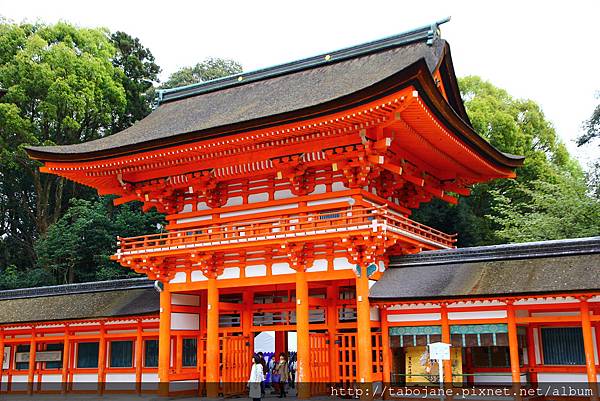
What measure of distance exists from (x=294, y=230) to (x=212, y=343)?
→ 4.59 meters

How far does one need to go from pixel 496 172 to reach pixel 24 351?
18.3m

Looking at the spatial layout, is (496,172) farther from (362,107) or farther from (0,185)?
(0,185)

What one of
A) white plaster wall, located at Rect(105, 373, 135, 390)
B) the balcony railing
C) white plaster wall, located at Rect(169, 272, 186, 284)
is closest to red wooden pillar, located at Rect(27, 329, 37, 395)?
white plaster wall, located at Rect(105, 373, 135, 390)

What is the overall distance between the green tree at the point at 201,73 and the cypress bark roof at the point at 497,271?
1415 inches

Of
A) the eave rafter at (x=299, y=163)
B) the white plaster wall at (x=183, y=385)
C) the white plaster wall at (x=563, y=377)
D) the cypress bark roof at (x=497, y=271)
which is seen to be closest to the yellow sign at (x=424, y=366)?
the cypress bark roof at (x=497, y=271)

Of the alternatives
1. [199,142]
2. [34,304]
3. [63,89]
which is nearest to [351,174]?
[199,142]

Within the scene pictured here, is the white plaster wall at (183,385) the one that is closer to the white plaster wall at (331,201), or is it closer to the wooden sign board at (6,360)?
the white plaster wall at (331,201)

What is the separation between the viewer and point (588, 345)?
1414 cm

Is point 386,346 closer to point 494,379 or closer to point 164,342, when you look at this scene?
point 494,379

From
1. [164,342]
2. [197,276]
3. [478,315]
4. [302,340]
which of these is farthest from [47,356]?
[478,315]

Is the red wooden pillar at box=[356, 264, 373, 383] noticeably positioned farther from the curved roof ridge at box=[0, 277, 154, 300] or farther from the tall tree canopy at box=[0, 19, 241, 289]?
the tall tree canopy at box=[0, 19, 241, 289]

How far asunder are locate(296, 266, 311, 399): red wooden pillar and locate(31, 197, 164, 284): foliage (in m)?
17.7

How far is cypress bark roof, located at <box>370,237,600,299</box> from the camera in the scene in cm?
1433

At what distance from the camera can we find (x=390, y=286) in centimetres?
1659
